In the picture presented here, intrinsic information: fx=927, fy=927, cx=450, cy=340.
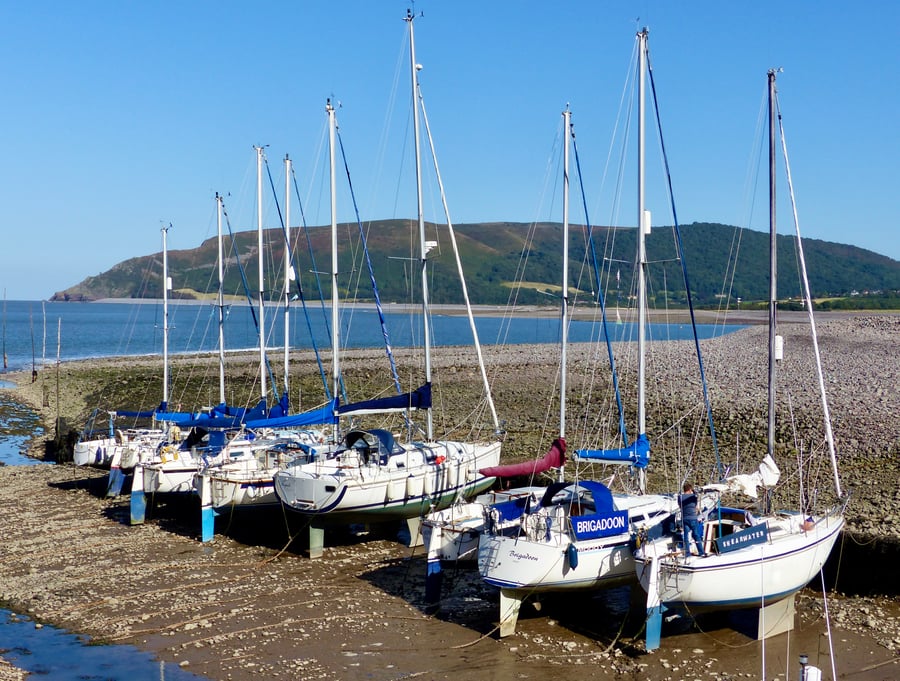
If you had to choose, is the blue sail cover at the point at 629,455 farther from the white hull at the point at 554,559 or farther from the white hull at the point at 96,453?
the white hull at the point at 96,453

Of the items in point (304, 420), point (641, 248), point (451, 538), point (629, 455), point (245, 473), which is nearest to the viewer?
point (451, 538)

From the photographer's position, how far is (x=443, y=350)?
78062mm

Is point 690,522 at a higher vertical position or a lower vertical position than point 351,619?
higher

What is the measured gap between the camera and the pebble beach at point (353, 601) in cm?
1509

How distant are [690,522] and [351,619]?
6364 mm

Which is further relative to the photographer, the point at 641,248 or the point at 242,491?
the point at 242,491

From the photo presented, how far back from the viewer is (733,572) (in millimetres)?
15375

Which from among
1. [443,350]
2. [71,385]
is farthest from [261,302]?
[443,350]

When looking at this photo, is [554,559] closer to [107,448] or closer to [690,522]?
[690,522]

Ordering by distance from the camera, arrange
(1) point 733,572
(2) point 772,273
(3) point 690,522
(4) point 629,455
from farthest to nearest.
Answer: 1. (4) point 629,455
2. (2) point 772,273
3. (3) point 690,522
4. (1) point 733,572

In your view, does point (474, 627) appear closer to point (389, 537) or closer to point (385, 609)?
point (385, 609)

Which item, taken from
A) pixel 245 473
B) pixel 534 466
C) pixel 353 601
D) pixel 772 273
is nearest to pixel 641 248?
pixel 772 273

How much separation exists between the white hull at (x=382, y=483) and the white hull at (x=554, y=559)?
5.11 metres

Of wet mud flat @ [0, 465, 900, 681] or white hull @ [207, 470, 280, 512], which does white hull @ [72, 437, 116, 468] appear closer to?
wet mud flat @ [0, 465, 900, 681]
